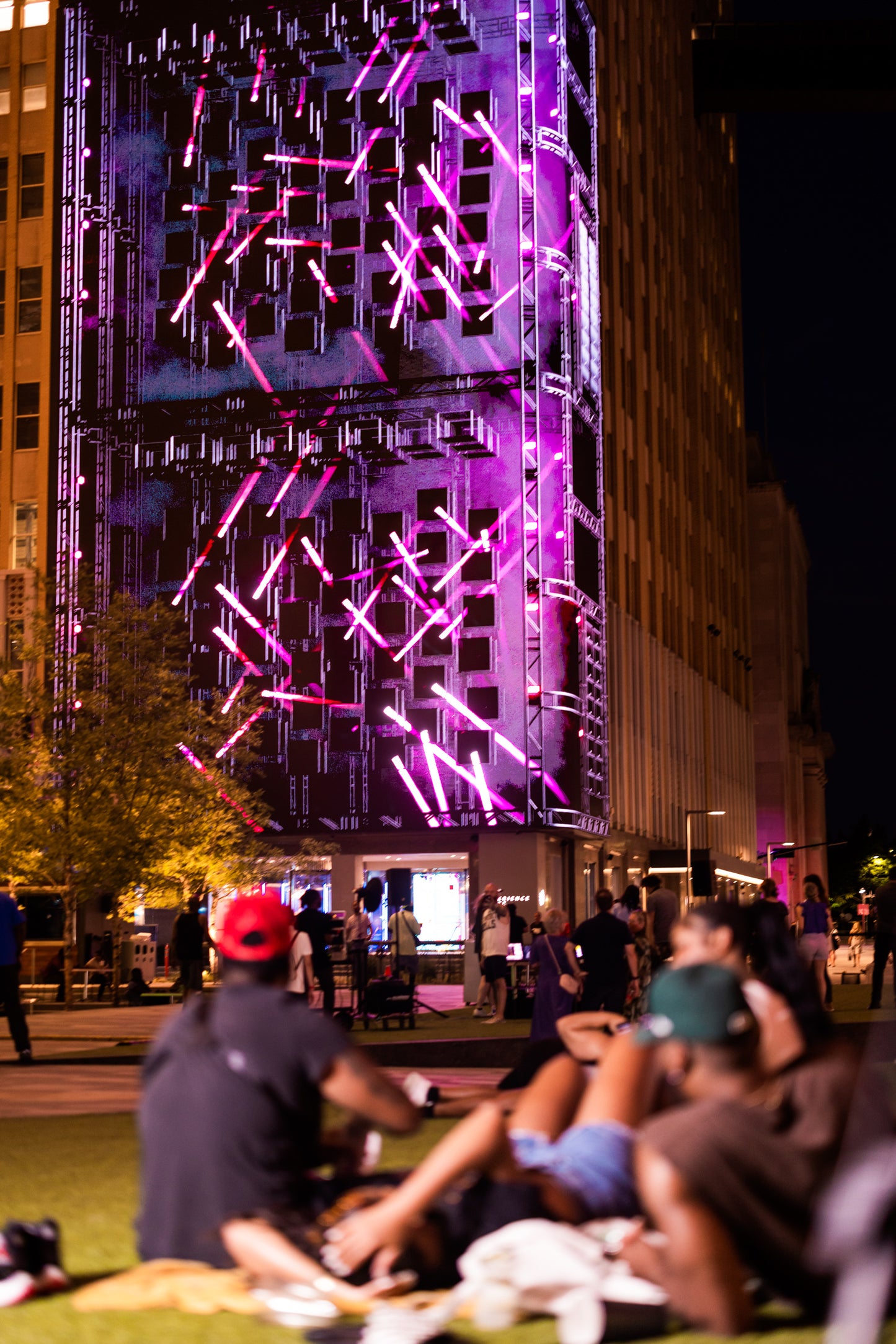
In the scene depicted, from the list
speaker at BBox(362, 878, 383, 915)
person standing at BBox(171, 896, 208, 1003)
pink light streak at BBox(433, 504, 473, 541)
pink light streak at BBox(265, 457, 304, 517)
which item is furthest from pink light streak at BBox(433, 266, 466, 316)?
person standing at BBox(171, 896, 208, 1003)

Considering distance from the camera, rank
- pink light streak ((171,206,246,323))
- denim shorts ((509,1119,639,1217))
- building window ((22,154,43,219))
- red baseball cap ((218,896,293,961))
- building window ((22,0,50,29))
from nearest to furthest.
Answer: red baseball cap ((218,896,293,961)), denim shorts ((509,1119,639,1217)), pink light streak ((171,206,246,323)), building window ((22,154,43,219)), building window ((22,0,50,29))

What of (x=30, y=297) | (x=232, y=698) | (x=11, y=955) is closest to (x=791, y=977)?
(x=11, y=955)

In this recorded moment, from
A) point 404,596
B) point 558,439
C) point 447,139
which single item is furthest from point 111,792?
point 447,139

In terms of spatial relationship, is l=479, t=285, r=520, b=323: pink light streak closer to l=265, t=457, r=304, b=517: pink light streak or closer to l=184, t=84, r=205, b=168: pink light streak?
l=265, t=457, r=304, b=517: pink light streak

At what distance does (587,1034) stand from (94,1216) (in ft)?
8.75

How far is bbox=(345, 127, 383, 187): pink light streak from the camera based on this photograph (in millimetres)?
49344

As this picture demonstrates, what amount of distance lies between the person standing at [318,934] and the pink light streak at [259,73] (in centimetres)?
3436

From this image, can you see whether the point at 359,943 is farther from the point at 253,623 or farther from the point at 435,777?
the point at 253,623

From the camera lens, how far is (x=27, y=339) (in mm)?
52062

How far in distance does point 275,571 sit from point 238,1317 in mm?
43342

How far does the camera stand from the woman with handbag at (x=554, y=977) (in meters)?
15.1

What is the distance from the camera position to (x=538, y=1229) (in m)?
5.44

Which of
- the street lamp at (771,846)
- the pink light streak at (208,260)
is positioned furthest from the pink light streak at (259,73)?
the street lamp at (771,846)

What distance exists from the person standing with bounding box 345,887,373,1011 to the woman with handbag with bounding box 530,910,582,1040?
8.94 m
